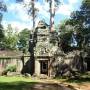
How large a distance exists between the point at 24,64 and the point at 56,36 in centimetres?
552

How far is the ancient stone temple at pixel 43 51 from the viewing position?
131 feet

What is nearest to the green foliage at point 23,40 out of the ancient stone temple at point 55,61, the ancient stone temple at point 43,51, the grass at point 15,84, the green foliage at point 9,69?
the green foliage at point 9,69

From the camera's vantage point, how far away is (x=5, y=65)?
43031 mm

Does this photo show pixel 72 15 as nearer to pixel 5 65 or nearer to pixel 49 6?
pixel 49 6

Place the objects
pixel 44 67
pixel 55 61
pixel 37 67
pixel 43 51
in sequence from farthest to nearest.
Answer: pixel 44 67 < pixel 43 51 < pixel 55 61 < pixel 37 67

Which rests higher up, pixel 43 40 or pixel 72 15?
pixel 72 15

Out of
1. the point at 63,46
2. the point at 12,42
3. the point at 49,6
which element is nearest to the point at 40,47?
the point at 63,46

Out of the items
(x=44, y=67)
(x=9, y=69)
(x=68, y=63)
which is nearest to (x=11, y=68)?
(x=9, y=69)

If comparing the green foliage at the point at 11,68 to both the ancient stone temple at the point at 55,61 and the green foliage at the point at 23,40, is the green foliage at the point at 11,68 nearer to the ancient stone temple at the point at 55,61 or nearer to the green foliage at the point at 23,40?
the ancient stone temple at the point at 55,61

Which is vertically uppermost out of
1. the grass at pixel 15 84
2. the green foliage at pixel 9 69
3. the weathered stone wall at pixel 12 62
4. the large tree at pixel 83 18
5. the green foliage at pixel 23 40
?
the green foliage at pixel 23 40

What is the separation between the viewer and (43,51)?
4012 cm

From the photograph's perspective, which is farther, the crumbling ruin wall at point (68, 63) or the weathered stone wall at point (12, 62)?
the weathered stone wall at point (12, 62)

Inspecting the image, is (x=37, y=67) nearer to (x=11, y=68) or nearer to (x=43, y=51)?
(x=43, y=51)

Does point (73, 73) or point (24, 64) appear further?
point (24, 64)
